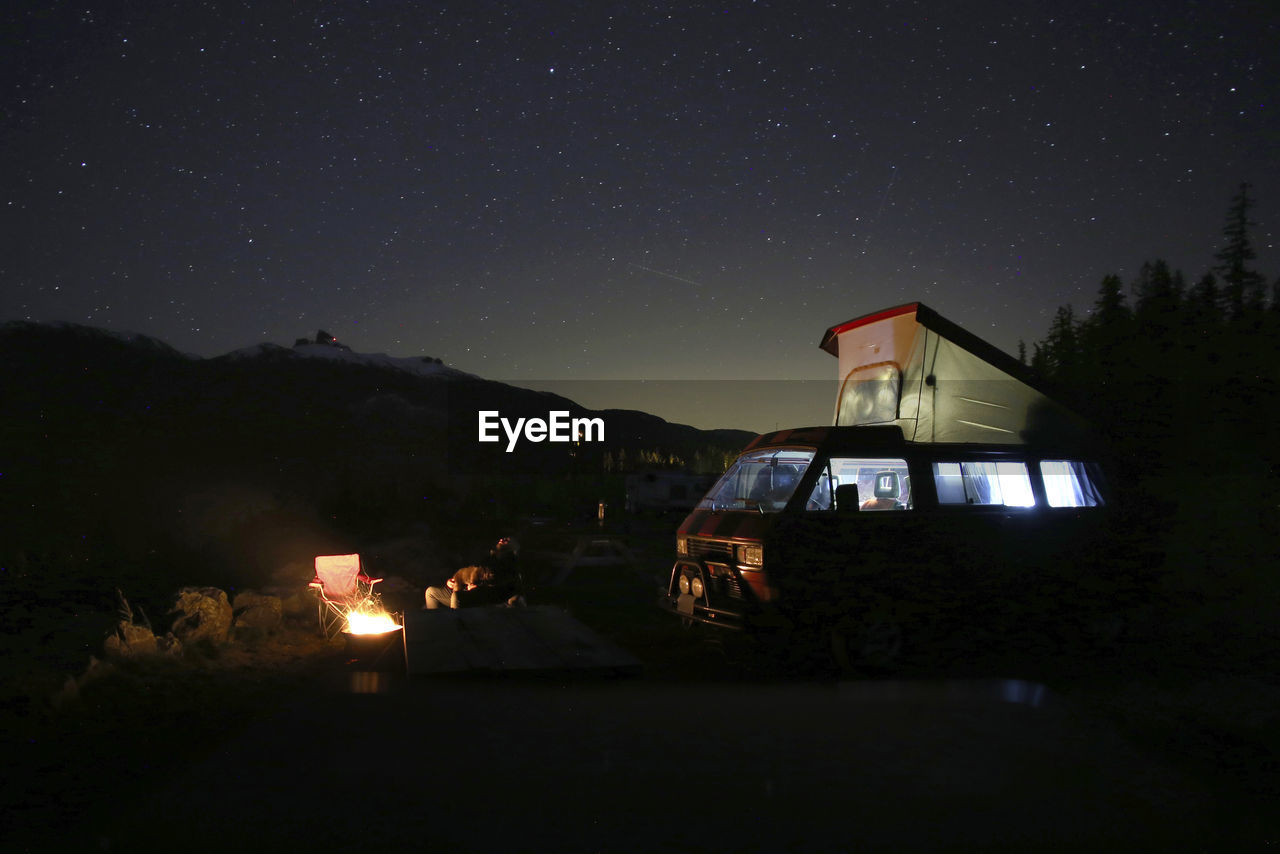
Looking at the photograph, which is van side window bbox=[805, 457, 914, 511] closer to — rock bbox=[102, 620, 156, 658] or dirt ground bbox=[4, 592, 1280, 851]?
dirt ground bbox=[4, 592, 1280, 851]

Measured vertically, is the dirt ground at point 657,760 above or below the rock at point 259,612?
below

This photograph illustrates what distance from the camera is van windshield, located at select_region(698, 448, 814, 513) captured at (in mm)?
7538

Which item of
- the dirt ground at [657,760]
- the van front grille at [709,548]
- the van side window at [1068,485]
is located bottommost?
the dirt ground at [657,760]

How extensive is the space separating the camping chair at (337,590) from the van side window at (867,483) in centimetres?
564

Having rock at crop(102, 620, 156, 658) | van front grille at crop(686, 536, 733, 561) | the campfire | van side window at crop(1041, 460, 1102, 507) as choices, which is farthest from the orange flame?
van side window at crop(1041, 460, 1102, 507)

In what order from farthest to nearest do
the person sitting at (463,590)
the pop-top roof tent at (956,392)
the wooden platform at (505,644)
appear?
the person sitting at (463,590) → the pop-top roof tent at (956,392) → the wooden platform at (505,644)

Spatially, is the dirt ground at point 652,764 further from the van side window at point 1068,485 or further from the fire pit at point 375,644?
the van side window at point 1068,485

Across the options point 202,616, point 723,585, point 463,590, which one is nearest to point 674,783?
point 723,585

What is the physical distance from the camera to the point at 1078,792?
3.98 m

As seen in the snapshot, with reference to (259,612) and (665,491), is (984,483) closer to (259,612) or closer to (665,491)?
(259,612)

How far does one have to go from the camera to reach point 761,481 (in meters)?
7.89

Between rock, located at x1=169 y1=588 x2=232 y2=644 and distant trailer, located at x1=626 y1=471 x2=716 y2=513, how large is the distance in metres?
29.6

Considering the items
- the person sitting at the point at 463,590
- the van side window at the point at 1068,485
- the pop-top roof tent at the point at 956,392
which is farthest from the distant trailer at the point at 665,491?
the van side window at the point at 1068,485

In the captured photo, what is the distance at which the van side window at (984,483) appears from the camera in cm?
776
